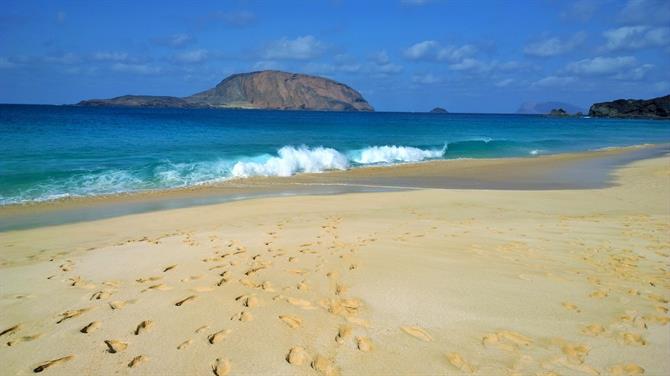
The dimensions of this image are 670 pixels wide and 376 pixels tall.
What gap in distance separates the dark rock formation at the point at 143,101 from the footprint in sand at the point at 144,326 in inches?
6819

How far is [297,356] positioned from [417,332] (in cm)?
103

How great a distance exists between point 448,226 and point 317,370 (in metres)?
5.30

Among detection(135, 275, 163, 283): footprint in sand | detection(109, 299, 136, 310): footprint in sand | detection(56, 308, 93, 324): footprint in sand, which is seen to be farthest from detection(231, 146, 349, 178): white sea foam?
detection(56, 308, 93, 324): footprint in sand

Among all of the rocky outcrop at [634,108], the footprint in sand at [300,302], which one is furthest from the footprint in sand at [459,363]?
the rocky outcrop at [634,108]

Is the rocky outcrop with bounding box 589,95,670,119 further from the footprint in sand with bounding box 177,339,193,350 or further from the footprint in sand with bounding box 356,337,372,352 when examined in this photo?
the footprint in sand with bounding box 177,339,193,350

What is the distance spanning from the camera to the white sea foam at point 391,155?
2665 cm

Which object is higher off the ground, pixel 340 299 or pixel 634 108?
pixel 634 108

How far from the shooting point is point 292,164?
20688mm

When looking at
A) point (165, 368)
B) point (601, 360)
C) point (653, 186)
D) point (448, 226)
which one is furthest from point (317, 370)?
point (653, 186)

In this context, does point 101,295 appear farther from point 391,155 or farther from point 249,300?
point 391,155

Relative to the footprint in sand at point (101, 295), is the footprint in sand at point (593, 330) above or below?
below

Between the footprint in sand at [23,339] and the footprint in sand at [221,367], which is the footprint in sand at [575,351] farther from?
the footprint in sand at [23,339]

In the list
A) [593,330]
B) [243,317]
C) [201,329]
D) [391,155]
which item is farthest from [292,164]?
[593,330]

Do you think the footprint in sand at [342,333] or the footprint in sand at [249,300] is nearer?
the footprint in sand at [342,333]
